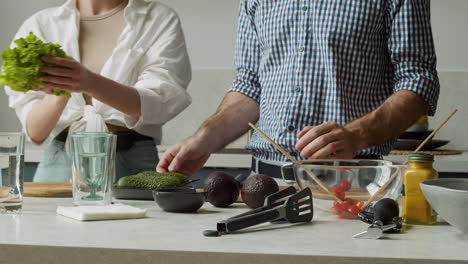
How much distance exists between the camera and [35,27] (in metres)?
2.12

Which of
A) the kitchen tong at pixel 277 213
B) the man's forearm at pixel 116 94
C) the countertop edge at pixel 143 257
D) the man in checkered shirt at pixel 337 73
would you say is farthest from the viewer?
the man's forearm at pixel 116 94

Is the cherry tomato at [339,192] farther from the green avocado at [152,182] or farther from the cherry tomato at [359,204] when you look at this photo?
the green avocado at [152,182]

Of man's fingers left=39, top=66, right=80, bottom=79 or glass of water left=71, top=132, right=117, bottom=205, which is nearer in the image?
glass of water left=71, top=132, right=117, bottom=205

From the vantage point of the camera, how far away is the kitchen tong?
3.01 feet

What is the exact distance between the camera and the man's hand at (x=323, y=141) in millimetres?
1365

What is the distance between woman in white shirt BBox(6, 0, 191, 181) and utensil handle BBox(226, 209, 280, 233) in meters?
1.02

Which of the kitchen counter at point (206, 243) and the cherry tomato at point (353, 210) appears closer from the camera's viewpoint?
the kitchen counter at point (206, 243)

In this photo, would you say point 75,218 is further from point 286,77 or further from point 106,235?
point 286,77

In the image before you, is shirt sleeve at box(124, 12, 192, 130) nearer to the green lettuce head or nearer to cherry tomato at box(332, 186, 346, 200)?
the green lettuce head

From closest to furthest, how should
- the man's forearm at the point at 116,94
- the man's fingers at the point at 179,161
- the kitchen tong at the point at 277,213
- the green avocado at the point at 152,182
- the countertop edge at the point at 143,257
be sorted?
the countertop edge at the point at 143,257, the kitchen tong at the point at 277,213, the green avocado at the point at 152,182, the man's fingers at the point at 179,161, the man's forearm at the point at 116,94

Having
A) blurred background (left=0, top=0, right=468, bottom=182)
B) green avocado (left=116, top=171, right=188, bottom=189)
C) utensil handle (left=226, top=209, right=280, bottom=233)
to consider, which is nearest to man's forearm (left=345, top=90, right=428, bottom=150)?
green avocado (left=116, top=171, right=188, bottom=189)

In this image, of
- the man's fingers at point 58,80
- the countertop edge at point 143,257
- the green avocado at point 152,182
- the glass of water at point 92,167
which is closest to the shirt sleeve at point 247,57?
the man's fingers at point 58,80

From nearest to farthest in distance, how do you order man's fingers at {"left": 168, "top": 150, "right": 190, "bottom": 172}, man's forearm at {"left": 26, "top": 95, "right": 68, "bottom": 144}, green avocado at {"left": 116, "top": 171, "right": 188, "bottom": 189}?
1. green avocado at {"left": 116, "top": 171, "right": 188, "bottom": 189}
2. man's fingers at {"left": 168, "top": 150, "right": 190, "bottom": 172}
3. man's forearm at {"left": 26, "top": 95, "right": 68, "bottom": 144}

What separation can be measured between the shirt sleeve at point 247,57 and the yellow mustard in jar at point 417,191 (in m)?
0.90
